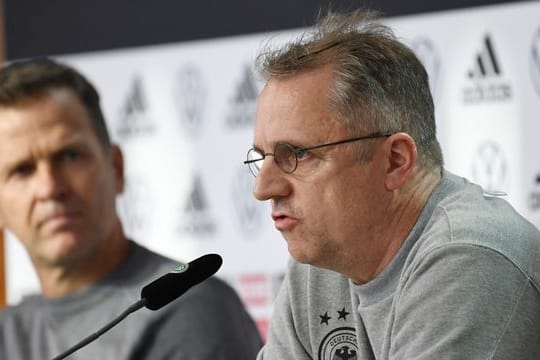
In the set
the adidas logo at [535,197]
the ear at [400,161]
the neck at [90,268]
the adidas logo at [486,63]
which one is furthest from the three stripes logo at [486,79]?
the ear at [400,161]

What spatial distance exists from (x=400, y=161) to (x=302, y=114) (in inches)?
7.4

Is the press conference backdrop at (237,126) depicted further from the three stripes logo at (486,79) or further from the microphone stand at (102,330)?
the microphone stand at (102,330)

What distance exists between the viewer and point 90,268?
103 inches

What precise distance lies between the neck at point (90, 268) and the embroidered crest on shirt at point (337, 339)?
0.85 metres

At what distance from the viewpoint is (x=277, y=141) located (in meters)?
1.72

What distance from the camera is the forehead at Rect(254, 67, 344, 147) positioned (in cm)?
172

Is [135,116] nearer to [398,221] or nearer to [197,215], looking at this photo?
[197,215]

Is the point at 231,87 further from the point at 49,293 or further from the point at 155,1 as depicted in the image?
the point at 49,293

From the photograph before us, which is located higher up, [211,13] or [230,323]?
[211,13]

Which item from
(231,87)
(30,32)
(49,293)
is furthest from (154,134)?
(49,293)

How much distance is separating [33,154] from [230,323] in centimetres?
64

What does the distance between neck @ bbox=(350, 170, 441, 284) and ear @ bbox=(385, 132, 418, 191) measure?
0.07 ft

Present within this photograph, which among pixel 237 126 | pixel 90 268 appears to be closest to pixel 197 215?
pixel 237 126

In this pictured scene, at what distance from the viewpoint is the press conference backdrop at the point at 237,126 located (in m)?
3.28
